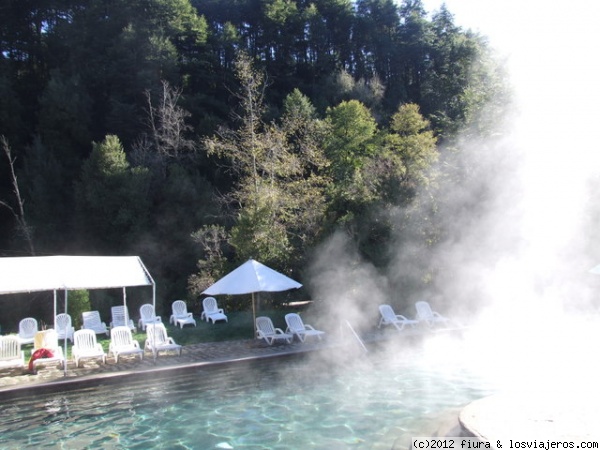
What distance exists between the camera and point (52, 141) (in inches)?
999

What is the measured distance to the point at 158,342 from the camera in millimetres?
10242

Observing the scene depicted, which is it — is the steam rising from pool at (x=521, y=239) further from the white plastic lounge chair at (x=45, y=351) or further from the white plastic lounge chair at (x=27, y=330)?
the white plastic lounge chair at (x=27, y=330)

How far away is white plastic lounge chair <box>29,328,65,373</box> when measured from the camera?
8711 millimetres

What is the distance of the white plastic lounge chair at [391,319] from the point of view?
12391mm

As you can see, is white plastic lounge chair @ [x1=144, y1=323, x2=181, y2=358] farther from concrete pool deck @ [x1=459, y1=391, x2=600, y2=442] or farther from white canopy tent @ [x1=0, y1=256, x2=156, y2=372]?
concrete pool deck @ [x1=459, y1=391, x2=600, y2=442]

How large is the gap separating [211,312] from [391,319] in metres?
4.89

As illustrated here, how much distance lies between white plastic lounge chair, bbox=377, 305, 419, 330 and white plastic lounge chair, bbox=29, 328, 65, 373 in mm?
7318

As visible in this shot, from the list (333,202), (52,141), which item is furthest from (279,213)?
(52,141)

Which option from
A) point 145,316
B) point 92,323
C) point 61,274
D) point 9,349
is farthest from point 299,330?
point 9,349

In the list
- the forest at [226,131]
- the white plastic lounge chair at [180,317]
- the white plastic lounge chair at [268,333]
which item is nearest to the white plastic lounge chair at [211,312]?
the white plastic lounge chair at [180,317]

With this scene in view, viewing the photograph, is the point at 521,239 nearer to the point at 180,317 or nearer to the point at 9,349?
the point at 180,317

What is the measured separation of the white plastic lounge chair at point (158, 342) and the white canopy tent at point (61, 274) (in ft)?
3.62

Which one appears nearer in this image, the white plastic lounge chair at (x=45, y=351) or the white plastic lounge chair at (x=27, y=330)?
the white plastic lounge chair at (x=45, y=351)

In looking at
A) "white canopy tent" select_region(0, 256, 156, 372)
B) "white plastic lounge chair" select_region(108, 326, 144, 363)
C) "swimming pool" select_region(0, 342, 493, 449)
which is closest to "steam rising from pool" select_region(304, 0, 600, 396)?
"swimming pool" select_region(0, 342, 493, 449)
